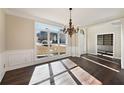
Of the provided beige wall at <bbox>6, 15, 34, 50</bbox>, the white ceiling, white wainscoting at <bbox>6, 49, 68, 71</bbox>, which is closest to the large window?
white wainscoting at <bbox>6, 49, 68, 71</bbox>

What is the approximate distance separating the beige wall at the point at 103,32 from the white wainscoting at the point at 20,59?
5.36 m

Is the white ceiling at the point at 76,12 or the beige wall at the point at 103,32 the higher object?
the white ceiling at the point at 76,12

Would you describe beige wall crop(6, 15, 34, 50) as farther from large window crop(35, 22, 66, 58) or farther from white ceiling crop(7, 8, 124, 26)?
large window crop(35, 22, 66, 58)

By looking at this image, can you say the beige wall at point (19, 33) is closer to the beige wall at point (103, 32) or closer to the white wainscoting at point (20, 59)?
the white wainscoting at point (20, 59)

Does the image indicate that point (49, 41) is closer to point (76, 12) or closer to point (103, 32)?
point (76, 12)

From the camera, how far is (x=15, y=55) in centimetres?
500

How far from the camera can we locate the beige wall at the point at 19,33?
15.5 ft

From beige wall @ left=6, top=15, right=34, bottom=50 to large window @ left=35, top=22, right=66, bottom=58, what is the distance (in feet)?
2.52

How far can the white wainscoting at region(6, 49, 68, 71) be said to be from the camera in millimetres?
4757

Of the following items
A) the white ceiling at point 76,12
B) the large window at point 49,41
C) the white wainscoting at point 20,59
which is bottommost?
the white wainscoting at point 20,59

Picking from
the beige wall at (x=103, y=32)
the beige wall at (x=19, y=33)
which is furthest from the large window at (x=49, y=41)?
the beige wall at (x=103, y=32)

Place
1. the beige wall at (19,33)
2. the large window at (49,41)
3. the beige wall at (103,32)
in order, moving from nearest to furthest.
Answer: the beige wall at (19,33) → the large window at (49,41) → the beige wall at (103,32)
